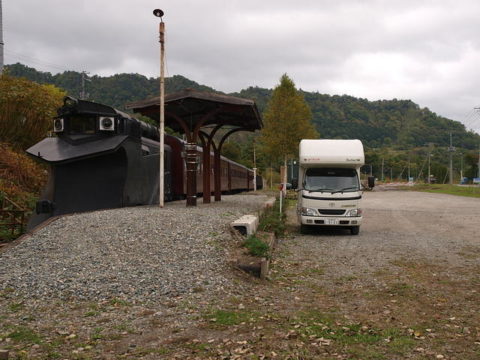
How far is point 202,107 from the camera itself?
690 inches

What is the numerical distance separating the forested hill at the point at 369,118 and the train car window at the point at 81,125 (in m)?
85.7

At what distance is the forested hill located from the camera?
110625 millimetres

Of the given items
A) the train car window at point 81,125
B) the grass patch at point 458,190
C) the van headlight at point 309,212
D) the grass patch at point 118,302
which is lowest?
the grass patch at point 458,190

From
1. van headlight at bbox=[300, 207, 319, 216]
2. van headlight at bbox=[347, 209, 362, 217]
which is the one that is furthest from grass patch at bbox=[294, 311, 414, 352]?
van headlight at bbox=[347, 209, 362, 217]

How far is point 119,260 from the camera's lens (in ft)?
26.0

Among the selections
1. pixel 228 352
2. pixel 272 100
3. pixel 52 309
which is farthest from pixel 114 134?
pixel 272 100

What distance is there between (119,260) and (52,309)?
188 cm

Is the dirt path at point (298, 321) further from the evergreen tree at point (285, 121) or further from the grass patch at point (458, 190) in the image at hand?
the grass patch at point (458, 190)

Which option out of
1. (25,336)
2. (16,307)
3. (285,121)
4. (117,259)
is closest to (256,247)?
(117,259)

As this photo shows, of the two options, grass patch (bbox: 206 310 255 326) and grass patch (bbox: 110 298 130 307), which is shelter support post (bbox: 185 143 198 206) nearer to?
grass patch (bbox: 110 298 130 307)

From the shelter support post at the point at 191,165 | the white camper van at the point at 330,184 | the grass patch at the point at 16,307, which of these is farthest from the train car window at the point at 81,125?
the grass patch at the point at 16,307

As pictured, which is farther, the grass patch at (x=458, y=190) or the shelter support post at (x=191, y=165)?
the grass patch at (x=458, y=190)

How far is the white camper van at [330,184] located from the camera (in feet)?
44.9

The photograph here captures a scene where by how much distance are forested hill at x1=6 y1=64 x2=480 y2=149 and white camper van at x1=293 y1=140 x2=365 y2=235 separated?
86841mm
